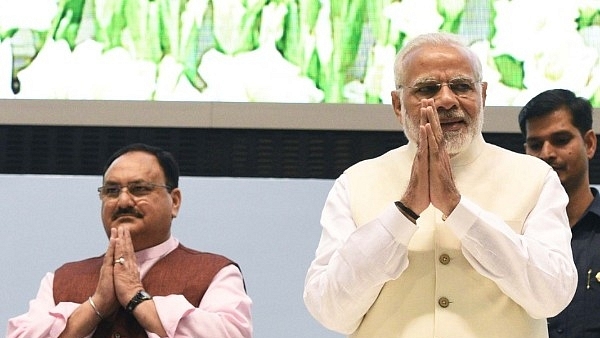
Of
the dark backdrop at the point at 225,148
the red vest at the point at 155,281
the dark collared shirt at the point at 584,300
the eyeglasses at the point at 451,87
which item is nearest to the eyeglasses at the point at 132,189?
the red vest at the point at 155,281

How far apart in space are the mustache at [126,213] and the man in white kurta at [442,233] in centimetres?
77

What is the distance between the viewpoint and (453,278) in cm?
240

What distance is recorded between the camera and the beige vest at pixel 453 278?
2383 millimetres

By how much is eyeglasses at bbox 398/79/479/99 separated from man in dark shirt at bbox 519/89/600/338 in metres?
0.66

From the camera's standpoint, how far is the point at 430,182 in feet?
7.65

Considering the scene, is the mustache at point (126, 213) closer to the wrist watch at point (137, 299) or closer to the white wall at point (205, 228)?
the wrist watch at point (137, 299)

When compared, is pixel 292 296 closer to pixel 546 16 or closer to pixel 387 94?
pixel 387 94

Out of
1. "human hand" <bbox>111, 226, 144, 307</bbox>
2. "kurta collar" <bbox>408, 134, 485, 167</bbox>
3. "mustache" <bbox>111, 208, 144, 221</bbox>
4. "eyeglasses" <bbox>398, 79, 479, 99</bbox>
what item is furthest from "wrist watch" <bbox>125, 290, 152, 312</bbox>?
"eyeglasses" <bbox>398, 79, 479, 99</bbox>

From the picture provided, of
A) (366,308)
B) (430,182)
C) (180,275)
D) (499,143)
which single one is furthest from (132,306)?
(499,143)

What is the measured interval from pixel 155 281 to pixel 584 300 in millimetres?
1090

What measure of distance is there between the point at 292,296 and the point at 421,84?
1607 mm

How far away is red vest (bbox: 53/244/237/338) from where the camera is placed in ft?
9.91

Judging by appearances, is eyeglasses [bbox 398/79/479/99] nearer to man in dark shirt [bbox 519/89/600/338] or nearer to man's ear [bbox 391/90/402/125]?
man's ear [bbox 391/90/402/125]

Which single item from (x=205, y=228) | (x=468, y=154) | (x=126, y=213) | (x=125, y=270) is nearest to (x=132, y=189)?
(x=126, y=213)
